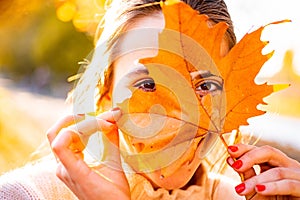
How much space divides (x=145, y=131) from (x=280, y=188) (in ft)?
0.62

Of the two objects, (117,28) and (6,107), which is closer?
(117,28)

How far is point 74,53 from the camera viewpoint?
2633mm

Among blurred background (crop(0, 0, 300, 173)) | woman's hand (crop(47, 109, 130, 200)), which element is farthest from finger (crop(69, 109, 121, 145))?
blurred background (crop(0, 0, 300, 173))

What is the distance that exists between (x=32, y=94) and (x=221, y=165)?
6.31 ft

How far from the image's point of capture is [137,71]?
764mm

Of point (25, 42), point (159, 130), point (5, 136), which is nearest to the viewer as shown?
point (159, 130)

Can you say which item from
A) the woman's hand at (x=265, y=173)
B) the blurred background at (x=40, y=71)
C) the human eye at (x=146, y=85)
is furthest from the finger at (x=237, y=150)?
the blurred background at (x=40, y=71)

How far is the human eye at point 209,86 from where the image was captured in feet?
2.32

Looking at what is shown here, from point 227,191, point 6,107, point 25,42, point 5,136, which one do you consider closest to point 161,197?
point 227,191

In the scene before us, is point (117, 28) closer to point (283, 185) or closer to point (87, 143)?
point (87, 143)

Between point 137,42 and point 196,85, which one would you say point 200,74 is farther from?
point 137,42

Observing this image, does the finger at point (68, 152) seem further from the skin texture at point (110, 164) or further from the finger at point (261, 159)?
the finger at point (261, 159)

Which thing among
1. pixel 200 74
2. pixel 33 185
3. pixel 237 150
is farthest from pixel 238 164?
pixel 33 185

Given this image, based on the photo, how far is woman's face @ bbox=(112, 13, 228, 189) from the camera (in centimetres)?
68
